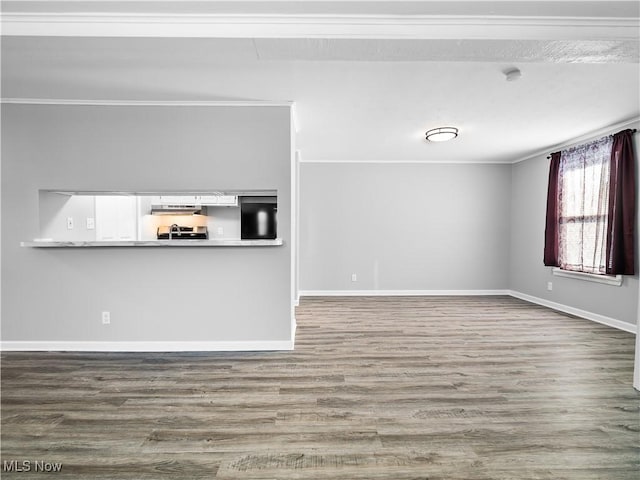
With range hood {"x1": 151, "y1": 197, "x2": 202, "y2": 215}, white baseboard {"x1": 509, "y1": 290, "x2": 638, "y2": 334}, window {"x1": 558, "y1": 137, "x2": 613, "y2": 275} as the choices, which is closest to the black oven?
range hood {"x1": 151, "y1": 197, "x2": 202, "y2": 215}

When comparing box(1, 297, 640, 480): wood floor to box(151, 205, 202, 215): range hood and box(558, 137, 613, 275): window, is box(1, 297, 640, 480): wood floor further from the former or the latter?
box(151, 205, 202, 215): range hood

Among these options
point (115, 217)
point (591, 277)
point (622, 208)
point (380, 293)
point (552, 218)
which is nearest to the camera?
point (622, 208)

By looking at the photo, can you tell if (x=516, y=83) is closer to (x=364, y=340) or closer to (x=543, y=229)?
(x=364, y=340)

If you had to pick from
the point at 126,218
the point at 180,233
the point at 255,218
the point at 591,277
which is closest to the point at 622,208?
the point at 591,277

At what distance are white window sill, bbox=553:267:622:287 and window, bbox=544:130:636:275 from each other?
6cm

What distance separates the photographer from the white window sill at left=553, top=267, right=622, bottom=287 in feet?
13.9

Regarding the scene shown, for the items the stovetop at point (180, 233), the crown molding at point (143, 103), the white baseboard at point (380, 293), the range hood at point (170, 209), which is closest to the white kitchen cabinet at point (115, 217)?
the range hood at point (170, 209)

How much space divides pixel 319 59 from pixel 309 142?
268cm

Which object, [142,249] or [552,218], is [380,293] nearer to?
[552,218]

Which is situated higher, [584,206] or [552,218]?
[584,206]

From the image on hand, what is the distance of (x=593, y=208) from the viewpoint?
14.9 feet

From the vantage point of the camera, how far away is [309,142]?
5000mm

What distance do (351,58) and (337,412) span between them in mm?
2409

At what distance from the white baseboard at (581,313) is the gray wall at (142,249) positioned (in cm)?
396
